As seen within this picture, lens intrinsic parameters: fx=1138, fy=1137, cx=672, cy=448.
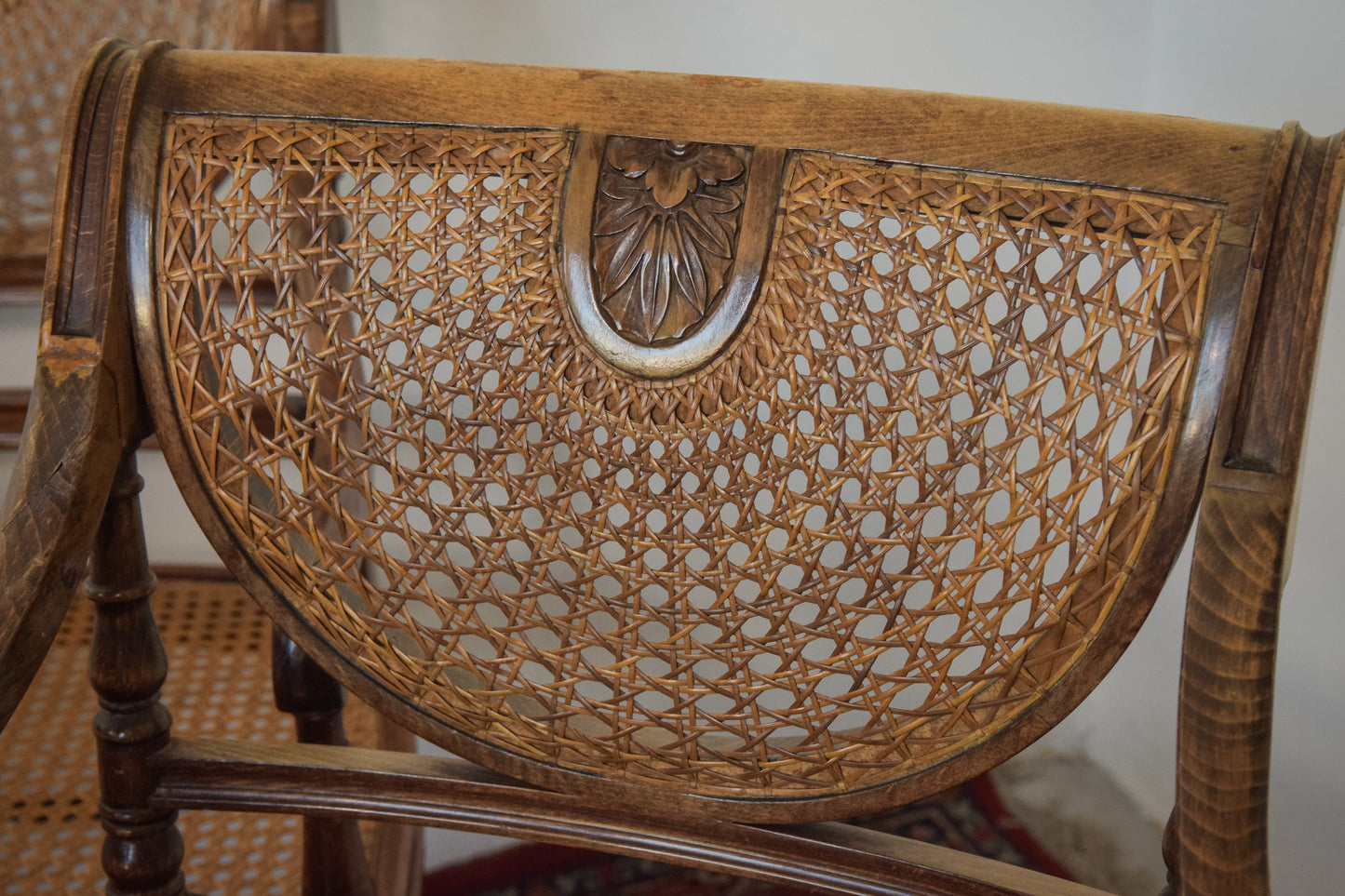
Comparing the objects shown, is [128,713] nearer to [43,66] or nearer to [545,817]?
[545,817]

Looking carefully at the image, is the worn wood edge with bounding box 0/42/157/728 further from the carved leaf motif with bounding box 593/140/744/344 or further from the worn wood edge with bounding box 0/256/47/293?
the worn wood edge with bounding box 0/256/47/293

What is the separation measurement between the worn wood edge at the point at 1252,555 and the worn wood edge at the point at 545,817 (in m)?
0.15

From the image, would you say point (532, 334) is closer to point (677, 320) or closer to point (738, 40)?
point (677, 320)

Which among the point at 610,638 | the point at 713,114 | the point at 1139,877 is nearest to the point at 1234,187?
the point at 713,114

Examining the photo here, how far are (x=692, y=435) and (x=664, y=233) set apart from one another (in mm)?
107

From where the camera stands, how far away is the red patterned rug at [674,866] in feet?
4.70

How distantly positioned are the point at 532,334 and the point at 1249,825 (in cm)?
42

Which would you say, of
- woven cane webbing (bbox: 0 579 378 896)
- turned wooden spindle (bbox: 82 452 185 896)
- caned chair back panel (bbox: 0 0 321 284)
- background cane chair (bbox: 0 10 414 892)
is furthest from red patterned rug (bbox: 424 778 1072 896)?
caned chair back panel (bbox: 0 0 321 284)

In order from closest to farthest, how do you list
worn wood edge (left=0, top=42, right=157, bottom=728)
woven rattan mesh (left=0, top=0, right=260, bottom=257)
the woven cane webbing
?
worn wood edge (left=0, top=42, right=157, bottom=728)
the woven cane webbing
woven rattan mesh (left=0, top=0, right=260, bottom=257)

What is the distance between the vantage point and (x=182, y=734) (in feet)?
3.44

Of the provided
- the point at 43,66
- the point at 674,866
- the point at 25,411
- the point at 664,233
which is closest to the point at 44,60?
the point at 43,66

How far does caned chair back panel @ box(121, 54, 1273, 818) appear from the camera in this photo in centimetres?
55

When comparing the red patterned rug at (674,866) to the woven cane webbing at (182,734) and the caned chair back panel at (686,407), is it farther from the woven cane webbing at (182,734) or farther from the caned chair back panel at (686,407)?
the caned chair back panel at (686,407)

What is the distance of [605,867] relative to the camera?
146 cm
